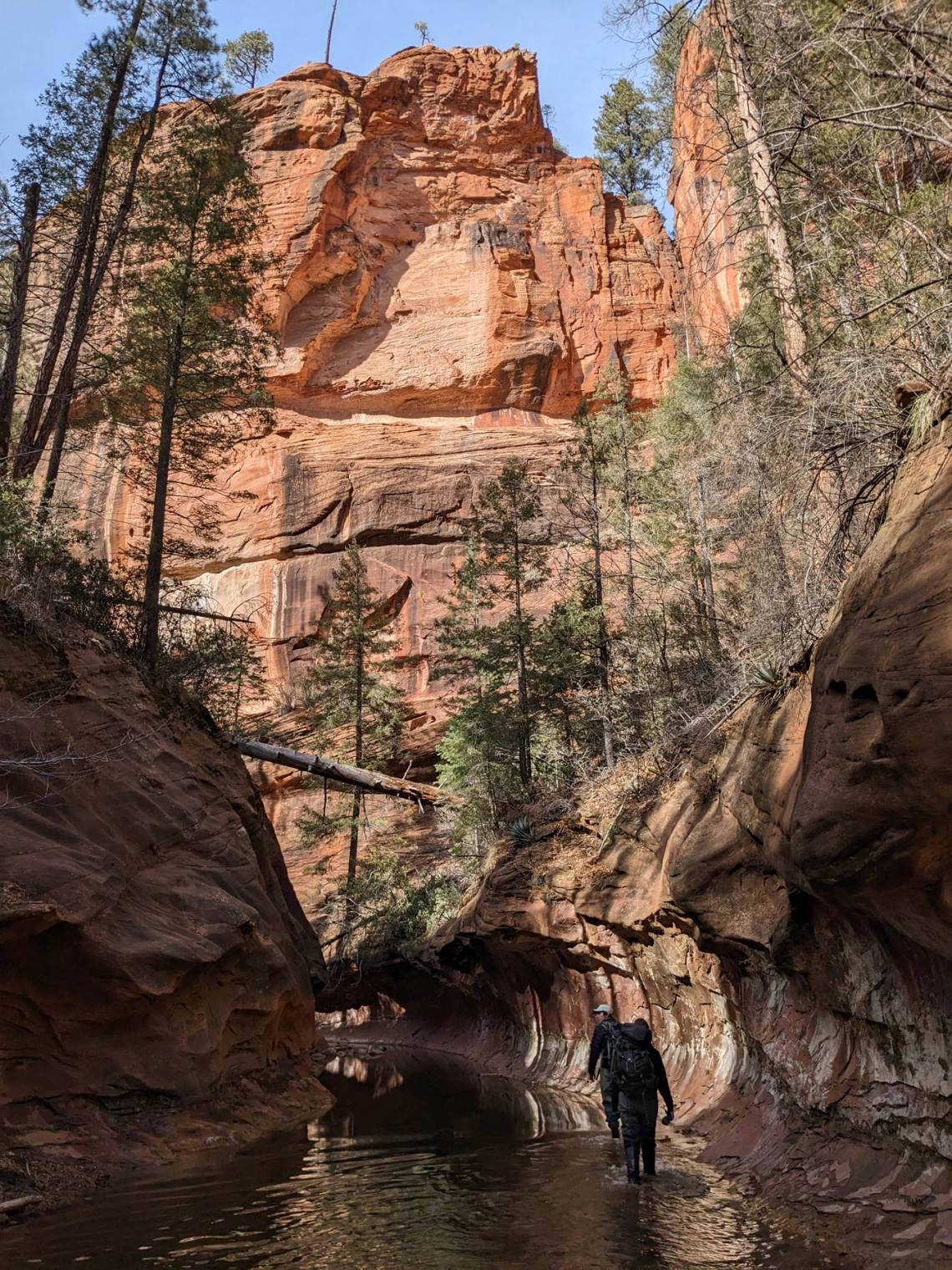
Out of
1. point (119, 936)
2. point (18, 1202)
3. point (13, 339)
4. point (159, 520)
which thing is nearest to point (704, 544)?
point (159, 520)

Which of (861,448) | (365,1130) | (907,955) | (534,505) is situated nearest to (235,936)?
(365,1130)

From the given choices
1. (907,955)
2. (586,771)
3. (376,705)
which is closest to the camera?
(907,955)

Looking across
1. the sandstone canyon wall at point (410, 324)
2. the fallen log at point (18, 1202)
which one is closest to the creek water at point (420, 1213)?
the fallen log at point (18, 1202)

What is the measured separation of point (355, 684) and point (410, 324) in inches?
773

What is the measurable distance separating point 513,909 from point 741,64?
48.0 feet

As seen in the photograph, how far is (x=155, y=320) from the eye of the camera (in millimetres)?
18344

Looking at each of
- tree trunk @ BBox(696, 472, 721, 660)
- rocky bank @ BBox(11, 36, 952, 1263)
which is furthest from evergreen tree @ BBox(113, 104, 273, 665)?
tree trunk @ BBox(696, 472, 721, 660)

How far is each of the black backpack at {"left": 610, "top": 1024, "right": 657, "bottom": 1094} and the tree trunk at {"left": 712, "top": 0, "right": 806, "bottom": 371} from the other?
8.13 metres

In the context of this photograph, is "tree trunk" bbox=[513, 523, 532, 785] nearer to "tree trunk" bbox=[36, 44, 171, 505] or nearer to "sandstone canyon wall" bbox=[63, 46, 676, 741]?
"sandstone canyon wall" bbox=[63, 46, 676, 741]

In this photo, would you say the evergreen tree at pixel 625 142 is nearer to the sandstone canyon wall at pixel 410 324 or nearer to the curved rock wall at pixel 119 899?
the sandstone canyon wall at pixel 410 324

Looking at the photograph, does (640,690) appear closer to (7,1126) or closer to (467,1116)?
(467,1116)

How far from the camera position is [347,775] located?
2581 cm

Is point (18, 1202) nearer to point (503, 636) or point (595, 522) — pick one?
point (503, 636)

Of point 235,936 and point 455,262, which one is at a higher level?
point 455,262
